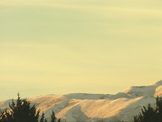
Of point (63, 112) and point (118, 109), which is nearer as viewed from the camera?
point (118, 109)

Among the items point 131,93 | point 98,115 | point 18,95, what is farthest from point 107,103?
point 18,95

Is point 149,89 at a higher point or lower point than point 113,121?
higher

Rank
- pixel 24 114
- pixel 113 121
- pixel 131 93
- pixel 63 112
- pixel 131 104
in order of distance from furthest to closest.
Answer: pixel 131 93 → pixel 63 112 → pixel 131 104 → pixel 113 121 → pixel 24 114

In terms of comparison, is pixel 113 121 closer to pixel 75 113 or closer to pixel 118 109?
pixel 118 109

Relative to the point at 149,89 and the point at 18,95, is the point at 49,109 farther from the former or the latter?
the point at 18,95

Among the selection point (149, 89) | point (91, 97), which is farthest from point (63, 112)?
point (149, 89)

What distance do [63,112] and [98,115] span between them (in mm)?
12452

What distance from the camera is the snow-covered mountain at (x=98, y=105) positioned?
404 ft

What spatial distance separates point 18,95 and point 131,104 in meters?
67.4

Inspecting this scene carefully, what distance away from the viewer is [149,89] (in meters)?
154

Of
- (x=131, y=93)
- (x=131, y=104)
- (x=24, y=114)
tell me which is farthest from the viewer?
(x=131, y=93)

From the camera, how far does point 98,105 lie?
444ft

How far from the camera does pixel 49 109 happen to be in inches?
5536

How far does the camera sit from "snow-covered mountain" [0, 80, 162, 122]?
123250 mm
